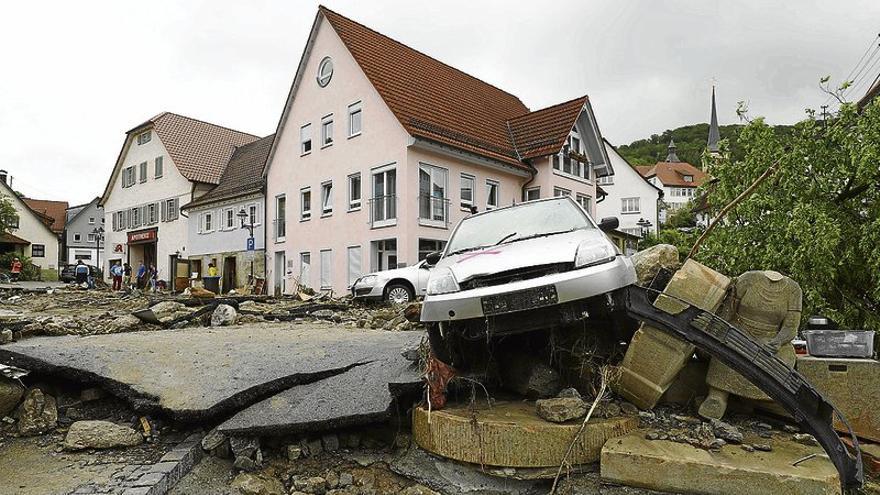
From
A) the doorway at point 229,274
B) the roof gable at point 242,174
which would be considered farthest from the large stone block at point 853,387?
the doorway at point 229,274

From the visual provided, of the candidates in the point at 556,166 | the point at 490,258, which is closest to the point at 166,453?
the point at 490,258

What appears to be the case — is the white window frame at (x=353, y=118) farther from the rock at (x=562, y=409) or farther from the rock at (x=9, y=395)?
the rock at (x=562, y=409)

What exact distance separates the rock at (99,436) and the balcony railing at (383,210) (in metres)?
15.9

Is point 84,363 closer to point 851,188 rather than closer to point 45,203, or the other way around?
point 851,188

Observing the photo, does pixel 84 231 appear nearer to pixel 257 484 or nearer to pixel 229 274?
pixel 229 274

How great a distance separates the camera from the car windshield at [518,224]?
18.2 feet

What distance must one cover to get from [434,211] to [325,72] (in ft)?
27.5

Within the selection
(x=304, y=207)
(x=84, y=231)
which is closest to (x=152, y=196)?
(x=304, y=207)

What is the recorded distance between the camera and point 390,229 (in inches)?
804

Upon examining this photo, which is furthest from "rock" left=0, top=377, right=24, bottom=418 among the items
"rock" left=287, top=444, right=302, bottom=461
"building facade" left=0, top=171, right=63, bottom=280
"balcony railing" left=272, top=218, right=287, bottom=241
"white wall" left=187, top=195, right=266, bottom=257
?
"building facade" left=0, top=171, right=63, bottom=280

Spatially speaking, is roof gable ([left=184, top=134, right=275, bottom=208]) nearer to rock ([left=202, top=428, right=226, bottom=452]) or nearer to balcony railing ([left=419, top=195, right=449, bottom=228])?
balcony railing ([left=419, top=195, right=449, bottom=228])

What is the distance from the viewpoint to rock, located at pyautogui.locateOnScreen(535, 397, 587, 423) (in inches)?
165

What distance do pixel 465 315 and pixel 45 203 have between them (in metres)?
93.0

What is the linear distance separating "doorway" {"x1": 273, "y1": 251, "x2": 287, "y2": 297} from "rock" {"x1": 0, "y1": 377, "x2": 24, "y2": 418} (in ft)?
68.4
